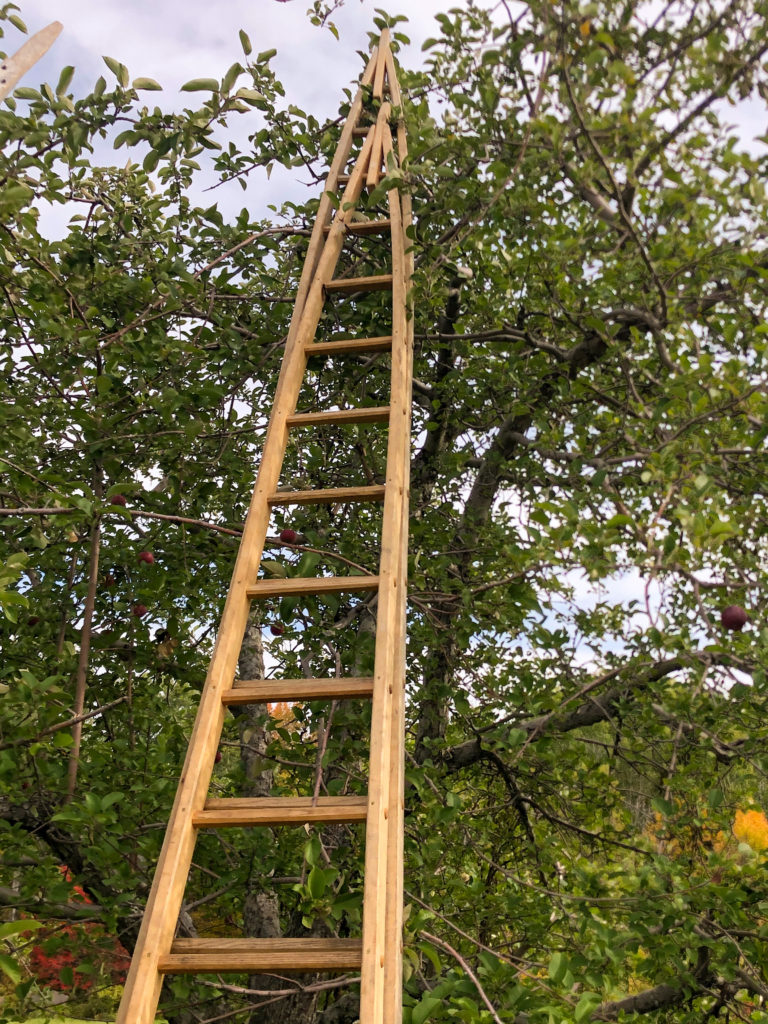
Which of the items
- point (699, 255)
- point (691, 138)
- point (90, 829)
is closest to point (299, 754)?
point (90, 829)

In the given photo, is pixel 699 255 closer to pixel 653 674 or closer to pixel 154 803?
pixel 653 674

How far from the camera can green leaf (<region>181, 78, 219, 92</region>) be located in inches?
103

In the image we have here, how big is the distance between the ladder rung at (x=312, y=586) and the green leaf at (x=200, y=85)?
1.57 meters

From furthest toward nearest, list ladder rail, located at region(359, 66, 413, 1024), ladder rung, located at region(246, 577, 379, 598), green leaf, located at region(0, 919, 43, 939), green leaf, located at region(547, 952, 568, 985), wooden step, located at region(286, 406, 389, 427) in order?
1. wooden step, located at region(286, 406, 389, 427)
2. green leaf, located at region(547, 952, 568, 985)
3. ladder rung, located at region(246, 577, 379, 598)
4. ladder rail, located at region(359, 66, 413, 1024)
5. green leaf, located at region(0, 919, 43, 939)

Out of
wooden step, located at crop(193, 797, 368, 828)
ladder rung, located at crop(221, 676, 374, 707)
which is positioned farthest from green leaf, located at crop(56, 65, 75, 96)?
wooden step, located at crop(193, 797, 368, 828)

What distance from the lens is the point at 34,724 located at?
2615mm

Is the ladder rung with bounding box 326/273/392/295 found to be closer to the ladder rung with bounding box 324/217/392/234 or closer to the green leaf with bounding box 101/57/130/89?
the ladder rung with bounding box 324/217/392/234

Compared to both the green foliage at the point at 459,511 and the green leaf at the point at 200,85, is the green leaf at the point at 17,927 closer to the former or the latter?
the green foliage at the point at 459,511

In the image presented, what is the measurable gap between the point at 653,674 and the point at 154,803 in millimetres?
1855

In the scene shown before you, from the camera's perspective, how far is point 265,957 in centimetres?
167

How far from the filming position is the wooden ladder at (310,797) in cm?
164

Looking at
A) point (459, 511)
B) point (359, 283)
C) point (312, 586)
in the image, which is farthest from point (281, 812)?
point (459, 511)

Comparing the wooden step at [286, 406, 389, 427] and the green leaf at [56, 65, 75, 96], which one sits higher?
the green leaf at [56, 65, 75, 96]

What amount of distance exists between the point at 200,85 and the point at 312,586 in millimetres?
1644
